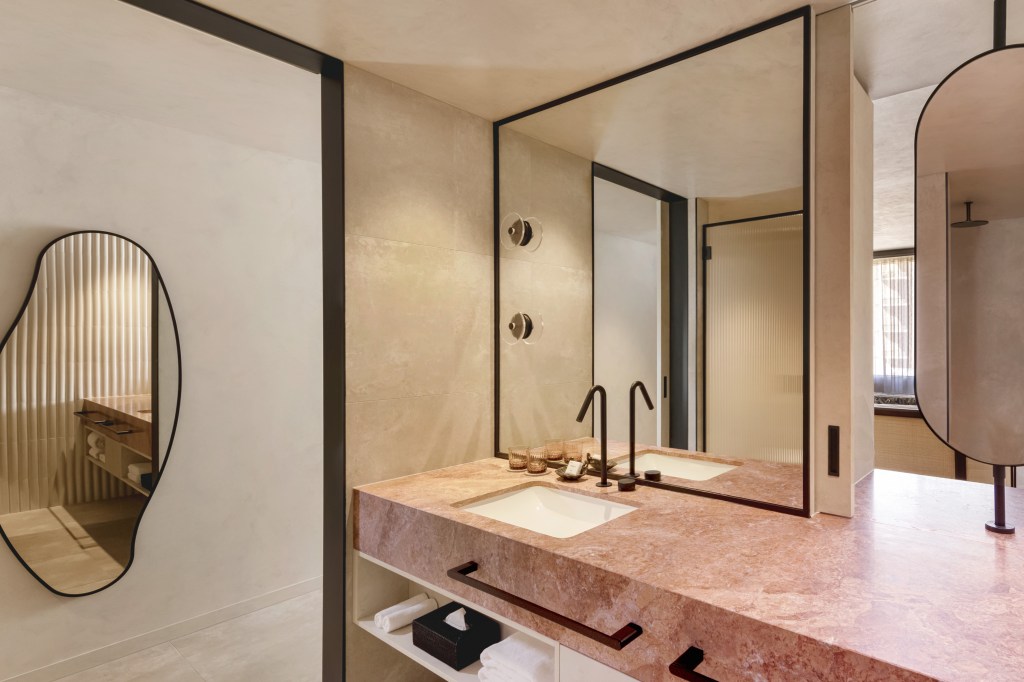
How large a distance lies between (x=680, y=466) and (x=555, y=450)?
1.60ft

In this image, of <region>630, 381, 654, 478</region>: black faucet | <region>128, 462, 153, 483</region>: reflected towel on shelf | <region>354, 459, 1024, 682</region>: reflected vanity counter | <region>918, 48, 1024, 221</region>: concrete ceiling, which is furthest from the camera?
<region>128, 462, 153, 483</region>: reflected towel on shelf

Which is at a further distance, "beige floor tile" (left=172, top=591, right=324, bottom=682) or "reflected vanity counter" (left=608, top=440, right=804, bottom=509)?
"beige floor tile" (left=172, top=591, right=324, bottom=682)

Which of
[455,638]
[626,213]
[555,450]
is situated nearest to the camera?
[455,638]

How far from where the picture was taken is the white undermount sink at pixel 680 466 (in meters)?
1.75

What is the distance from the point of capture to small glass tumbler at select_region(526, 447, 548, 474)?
2.06m

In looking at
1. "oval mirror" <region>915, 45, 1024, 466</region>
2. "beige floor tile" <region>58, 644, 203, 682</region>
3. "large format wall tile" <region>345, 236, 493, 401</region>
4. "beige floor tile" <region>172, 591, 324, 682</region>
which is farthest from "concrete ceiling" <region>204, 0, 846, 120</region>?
"beige floor tile" <region>58, 644, 203, 682</region>

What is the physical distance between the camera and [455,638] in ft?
5.36

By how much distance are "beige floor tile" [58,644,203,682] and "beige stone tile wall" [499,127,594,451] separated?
5.62 ft

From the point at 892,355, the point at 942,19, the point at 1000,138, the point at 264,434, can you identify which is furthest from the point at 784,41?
the point at 264,434

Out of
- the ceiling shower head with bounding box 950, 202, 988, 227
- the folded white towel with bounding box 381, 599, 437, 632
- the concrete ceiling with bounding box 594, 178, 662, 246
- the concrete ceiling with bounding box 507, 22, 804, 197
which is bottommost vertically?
the folded white towel with bounding box 381, 599, 437, 632

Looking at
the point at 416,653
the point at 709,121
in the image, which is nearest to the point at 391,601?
the point at 416,653

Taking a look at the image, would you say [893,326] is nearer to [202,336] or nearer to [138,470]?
[202,336]

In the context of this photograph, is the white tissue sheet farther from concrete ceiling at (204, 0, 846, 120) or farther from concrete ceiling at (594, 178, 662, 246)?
concrete ceiling at (204, 0, 846, 120)

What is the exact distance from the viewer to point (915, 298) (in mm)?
1450
